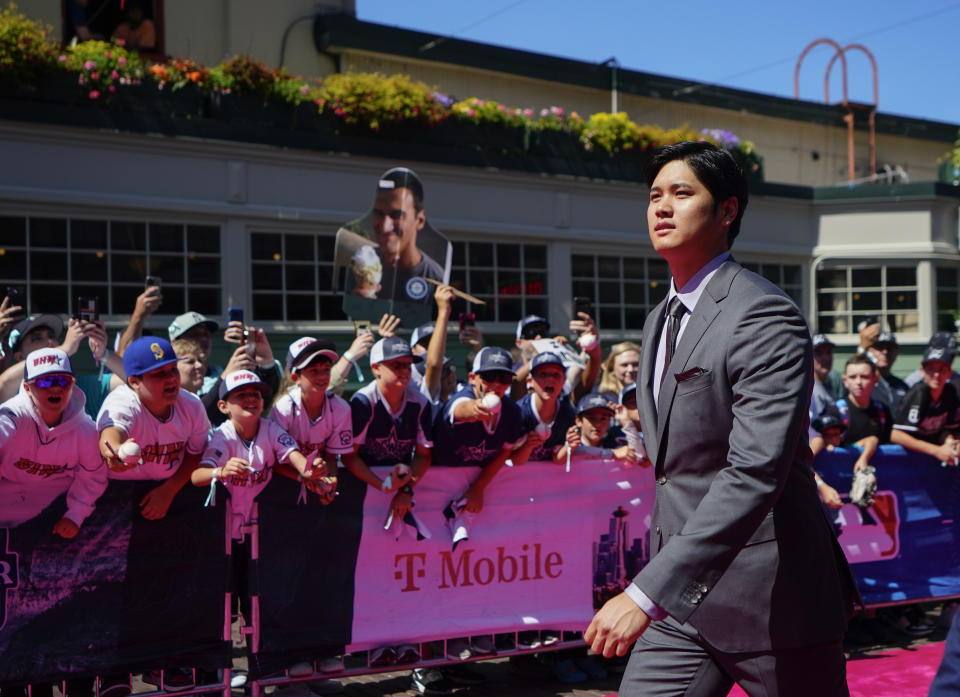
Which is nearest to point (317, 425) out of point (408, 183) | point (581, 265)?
point (408, 183)

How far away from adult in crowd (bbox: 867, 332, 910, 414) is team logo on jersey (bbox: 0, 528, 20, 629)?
624 centimetres

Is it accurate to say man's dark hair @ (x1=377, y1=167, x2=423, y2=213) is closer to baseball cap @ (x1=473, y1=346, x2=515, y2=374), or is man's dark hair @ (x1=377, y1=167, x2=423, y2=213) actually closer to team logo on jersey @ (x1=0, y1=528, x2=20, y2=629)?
baseball cap @ (x1=473, y1=346, x2=515, y2=374)

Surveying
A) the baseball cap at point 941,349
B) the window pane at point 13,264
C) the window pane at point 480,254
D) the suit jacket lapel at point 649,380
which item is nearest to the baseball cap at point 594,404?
the baseball cap at point 941,349

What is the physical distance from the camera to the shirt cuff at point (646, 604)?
7.47 feet

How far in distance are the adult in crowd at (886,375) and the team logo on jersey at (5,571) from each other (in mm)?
6237

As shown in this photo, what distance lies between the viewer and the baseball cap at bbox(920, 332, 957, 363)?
7402 mm

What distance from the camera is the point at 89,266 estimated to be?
11023 millimetres

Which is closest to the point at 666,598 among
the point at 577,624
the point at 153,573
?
the point at 153,573

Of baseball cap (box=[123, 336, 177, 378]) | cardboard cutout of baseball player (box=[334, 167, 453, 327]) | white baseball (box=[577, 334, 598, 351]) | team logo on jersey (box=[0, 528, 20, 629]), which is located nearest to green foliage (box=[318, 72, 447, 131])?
cardboard cutout of baseball player (box=[334, 167, 453, 327])

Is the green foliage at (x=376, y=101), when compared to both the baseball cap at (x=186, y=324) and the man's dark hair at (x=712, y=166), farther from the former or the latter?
the man's dark hair at (x=712, y=166)

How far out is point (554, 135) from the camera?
13.9 metres

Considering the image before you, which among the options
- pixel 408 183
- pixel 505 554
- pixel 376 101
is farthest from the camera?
pixel 376 101

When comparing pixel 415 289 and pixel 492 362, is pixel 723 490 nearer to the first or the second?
pixel 492 362

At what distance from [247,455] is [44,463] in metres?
0.95
